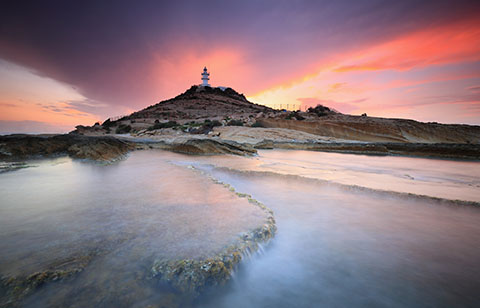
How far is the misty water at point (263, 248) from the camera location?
136 cm

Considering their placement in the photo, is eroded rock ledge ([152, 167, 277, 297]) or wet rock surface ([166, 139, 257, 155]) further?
wet rock surface ([166, 139, 257, 155])

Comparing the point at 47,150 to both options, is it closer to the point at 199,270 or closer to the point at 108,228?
the point at 108,228

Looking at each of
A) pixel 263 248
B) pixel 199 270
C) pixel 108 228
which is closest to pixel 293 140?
pixel 263 248

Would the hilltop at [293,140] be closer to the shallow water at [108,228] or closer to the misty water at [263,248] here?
the shallow water at [108,228]

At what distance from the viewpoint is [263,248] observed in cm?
189

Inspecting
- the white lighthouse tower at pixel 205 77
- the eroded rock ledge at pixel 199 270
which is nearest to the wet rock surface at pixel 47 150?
the eroded rock ledge at pixel 199 270

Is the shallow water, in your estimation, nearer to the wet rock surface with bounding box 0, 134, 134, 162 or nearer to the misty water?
the misty water

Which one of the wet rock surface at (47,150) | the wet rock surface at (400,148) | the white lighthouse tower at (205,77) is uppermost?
the white lighthouse tower at (205,77)

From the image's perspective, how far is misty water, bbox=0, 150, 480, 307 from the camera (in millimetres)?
1364

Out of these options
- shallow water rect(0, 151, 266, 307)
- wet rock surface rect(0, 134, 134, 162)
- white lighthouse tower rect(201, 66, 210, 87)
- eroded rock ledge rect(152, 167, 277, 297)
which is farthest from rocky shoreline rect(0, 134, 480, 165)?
white lighthouse tower rect(201, 66, 210, 87)

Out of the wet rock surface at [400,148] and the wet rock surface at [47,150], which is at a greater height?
the wet rock surface at [400,148]

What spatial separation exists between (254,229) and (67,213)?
202 cm

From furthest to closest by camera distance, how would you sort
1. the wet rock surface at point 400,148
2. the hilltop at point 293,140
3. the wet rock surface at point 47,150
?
1. the wet rock surface at point 400,148
2. the hilltop at point 293,140
3. the wet rock surface at point 47,150

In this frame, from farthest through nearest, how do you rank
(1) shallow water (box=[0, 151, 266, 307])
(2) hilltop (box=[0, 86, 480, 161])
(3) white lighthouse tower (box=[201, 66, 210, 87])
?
(3) white lighthouse tower (box=[201, 66, 210, 87])
(2) hilltop (box=[0, 86, 480, 161])
(1) shallow water (box=[0, 151, 266, 307])
